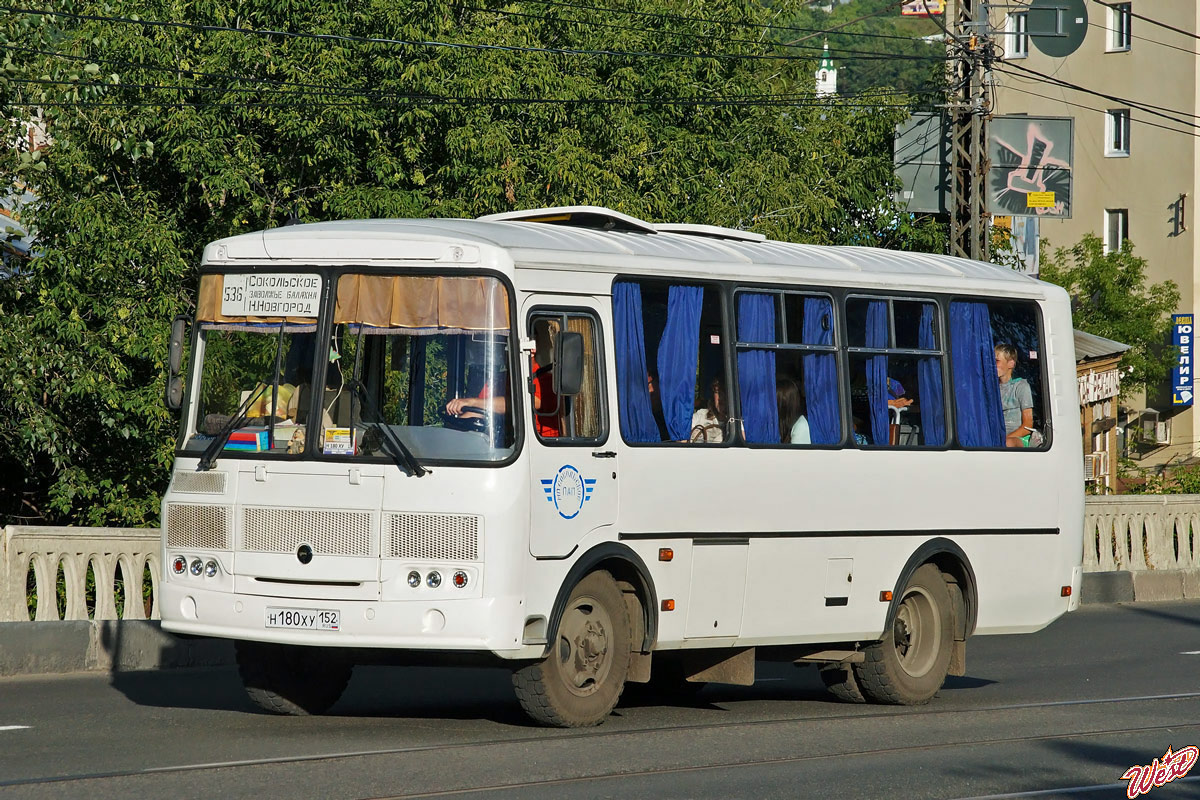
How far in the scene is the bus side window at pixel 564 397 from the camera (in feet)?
32.7

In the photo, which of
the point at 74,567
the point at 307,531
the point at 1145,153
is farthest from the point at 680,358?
the point at 1145,153

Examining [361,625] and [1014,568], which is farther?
[1014,568]

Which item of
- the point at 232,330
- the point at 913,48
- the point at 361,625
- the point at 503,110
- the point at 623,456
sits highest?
the point at 913,48

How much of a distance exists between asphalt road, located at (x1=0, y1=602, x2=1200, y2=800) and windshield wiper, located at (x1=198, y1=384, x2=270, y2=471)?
4.87 feet

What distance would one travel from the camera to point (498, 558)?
31.0ft

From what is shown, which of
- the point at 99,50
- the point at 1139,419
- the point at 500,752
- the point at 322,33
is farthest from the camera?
the point at 1139,419

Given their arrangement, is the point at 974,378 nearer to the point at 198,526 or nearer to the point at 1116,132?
the point at 198,526

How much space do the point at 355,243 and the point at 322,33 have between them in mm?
11345

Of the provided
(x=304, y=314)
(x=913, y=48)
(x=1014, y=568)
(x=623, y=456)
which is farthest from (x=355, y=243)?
(x=913, y=48)

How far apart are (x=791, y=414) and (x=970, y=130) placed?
46.2 ft

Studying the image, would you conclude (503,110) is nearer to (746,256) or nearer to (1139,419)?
(746,256)

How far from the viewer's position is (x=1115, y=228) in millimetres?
58438

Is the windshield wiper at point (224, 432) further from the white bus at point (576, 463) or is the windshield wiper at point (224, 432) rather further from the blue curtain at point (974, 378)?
the blue curtain at point (974, 378)

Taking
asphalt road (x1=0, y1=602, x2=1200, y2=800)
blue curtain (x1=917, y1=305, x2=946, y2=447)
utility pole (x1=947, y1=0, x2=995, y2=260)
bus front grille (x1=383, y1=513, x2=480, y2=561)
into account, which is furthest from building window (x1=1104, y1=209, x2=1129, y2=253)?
bus front grille (x1=383, y1=513, x2=480, y2=561)
